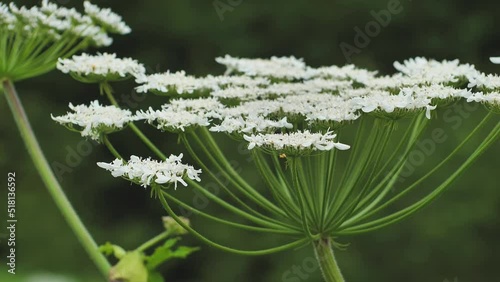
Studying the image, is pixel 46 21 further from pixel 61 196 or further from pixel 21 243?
pixel 21 243

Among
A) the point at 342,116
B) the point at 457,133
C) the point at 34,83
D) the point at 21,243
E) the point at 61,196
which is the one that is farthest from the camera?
the point at 34,83

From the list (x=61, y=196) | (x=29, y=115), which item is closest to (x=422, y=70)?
(x=61, y=196)

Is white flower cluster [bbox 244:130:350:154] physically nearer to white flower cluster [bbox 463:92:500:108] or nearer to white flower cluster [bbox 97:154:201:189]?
white flower cluster [bbox 97:154:201:189]

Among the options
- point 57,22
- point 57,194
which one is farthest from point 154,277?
point 57,22

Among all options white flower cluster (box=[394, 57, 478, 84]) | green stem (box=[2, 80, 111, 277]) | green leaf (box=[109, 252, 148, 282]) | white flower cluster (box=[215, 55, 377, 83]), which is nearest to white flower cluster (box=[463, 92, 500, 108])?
white flower cluster (box=[394, 57, 478, 84])

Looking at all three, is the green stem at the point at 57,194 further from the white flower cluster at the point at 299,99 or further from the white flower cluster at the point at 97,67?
the white flower cluster at the point at 299,99

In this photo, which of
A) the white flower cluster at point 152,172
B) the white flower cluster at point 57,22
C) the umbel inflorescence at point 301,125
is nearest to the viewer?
the white flower cluster at point 152,172

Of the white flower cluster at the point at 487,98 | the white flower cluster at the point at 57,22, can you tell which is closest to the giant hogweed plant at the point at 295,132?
the white flower cluster at the point at 487,98
